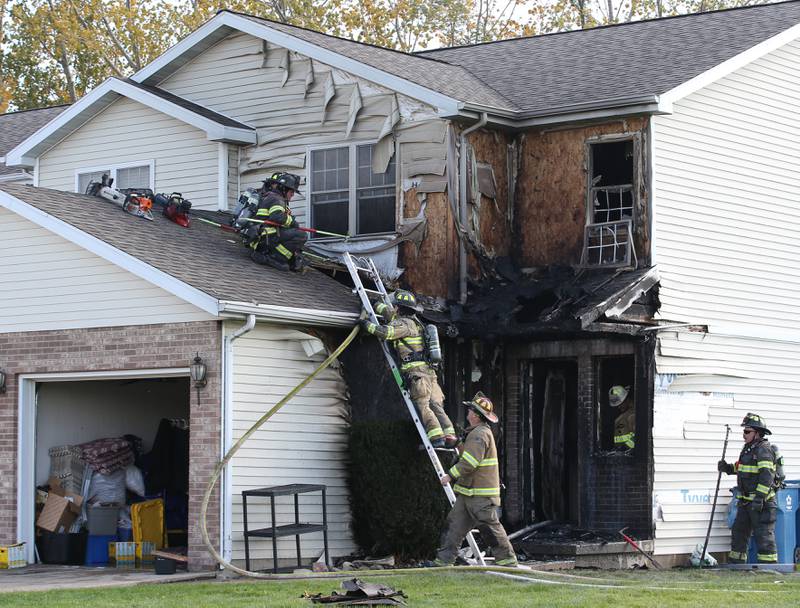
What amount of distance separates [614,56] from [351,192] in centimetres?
457

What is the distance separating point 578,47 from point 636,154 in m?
4.48

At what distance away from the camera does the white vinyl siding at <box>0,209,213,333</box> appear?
17062 mm

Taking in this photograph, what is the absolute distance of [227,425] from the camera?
16.5 metres

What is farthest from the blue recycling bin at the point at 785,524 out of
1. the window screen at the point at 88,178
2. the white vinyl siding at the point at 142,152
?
the window screen at the point at 88,178

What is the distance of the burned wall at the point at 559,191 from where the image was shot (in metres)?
19.1

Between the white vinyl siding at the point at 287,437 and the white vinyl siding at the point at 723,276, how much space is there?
402 centimetres

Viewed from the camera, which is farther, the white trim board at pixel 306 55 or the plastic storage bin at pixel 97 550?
the white trim board at pixel 306 55

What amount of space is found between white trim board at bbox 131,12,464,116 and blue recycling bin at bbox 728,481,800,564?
6.28 metres

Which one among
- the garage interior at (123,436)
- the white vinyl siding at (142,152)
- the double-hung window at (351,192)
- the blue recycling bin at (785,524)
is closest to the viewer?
the garage interior at (123,436)

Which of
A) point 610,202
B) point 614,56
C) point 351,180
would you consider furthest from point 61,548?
point 614,56

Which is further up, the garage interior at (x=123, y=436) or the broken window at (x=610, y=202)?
the broken window at (x=610, y=202)

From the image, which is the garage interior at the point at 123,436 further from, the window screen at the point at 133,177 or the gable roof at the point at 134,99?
the gable roof at the point at 134,99

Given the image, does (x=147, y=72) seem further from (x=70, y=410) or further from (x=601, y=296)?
(x=601, y=296)

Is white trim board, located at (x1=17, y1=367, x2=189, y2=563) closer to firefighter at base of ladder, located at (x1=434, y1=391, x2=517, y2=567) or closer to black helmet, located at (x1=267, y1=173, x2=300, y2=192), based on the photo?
black helmet, located at (x1=267, y1=173, x2=300, y2=192)
